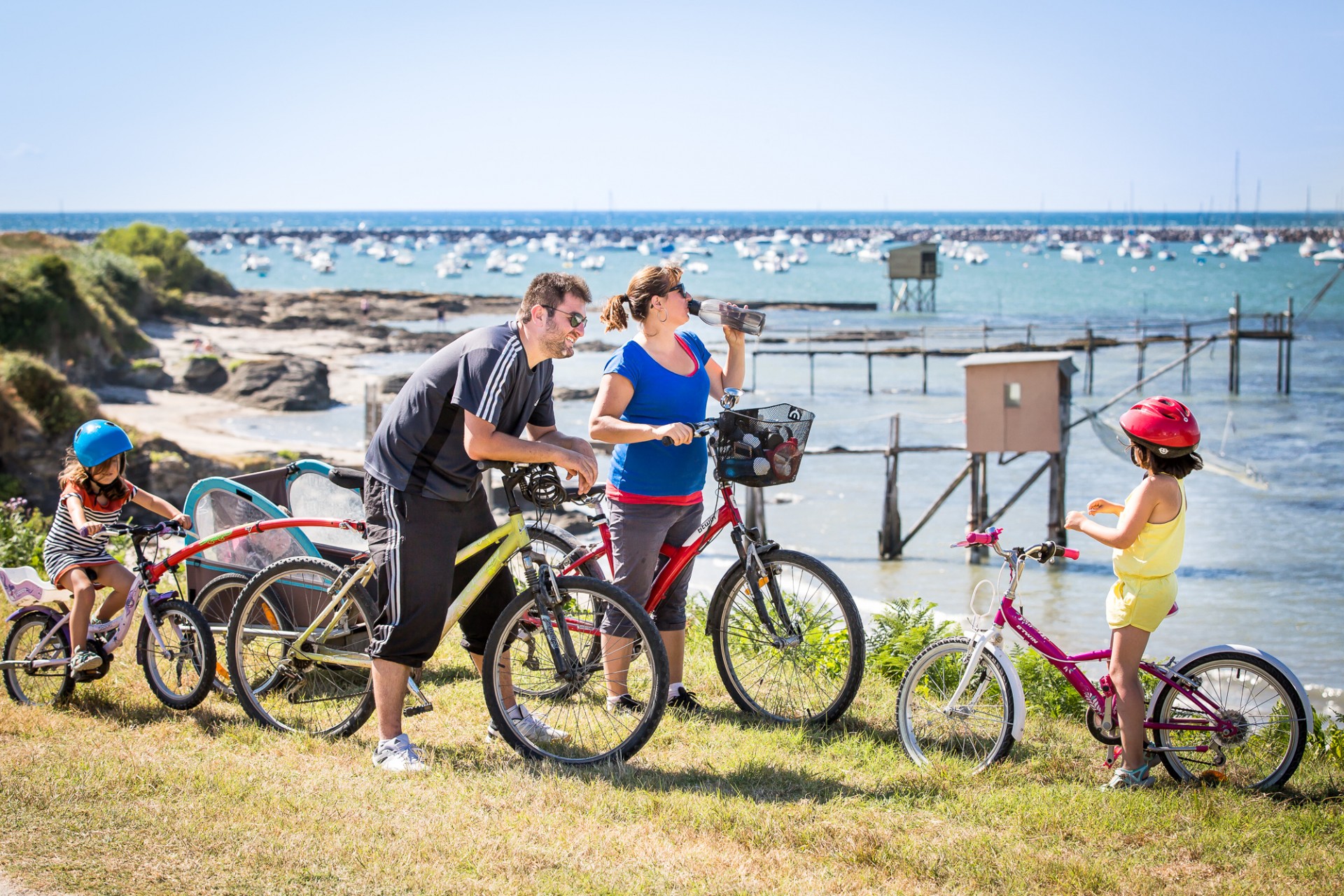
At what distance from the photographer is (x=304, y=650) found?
4.83 meters

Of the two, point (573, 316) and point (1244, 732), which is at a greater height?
point (573, 316)

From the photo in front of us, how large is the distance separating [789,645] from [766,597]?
0.23 m

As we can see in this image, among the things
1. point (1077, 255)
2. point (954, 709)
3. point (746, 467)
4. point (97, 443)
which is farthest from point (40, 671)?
point (1077, 255)

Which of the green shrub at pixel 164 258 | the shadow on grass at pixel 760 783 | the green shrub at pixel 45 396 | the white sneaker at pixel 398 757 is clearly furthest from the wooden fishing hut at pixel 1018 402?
the green shrub at pixel 164 258

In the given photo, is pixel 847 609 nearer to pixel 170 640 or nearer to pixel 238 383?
pixel 170 640

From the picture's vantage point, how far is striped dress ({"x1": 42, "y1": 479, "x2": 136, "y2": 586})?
17.1 ft

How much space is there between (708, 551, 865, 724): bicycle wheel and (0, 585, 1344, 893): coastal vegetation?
0.16 m

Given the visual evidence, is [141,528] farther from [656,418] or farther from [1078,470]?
[1078,470]

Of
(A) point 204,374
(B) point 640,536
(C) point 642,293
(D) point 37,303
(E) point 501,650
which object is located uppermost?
(C) point 642,293

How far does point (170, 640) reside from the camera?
5.25m

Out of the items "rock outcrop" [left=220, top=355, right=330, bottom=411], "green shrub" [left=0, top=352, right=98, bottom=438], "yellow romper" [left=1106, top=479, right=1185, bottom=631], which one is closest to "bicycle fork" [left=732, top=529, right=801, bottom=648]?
"yellow romper" [left=1106, top=479, right=1185, bottom=631]

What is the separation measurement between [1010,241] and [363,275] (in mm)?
102155

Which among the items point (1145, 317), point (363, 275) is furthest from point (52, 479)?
point (363, 275)

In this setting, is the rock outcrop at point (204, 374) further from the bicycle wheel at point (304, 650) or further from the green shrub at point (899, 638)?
the bicycle wheel at point (304, 650)
